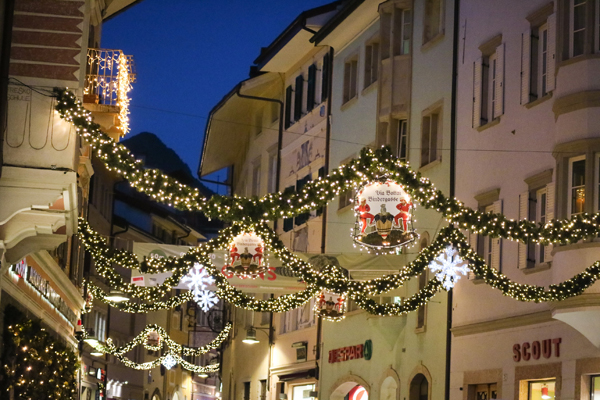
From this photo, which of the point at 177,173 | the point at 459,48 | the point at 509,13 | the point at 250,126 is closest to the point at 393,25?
the point at 459,48

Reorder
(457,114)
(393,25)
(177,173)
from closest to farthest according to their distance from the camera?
(457,114), (393,25), (177,173)

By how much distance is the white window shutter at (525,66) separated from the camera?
75.0 ft

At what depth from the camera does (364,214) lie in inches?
691

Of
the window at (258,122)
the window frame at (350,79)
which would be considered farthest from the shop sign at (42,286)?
the window at (258,122)

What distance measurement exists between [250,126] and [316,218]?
34.7 ft

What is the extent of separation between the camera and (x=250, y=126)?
4491 cm

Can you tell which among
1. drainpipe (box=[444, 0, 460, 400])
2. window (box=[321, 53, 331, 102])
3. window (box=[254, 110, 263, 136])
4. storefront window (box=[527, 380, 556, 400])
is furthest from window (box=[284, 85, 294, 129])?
storefront window (box=[527, 380, 556, 400])

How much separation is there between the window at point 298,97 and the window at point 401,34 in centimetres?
853

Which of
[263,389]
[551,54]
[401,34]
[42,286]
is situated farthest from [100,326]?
[551,54]

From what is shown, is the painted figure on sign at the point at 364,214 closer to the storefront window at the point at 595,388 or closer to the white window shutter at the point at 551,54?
the storefront window at the point at 595,388

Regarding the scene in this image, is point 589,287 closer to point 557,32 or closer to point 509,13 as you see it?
point 557,32

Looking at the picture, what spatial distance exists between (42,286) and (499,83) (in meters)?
10.7

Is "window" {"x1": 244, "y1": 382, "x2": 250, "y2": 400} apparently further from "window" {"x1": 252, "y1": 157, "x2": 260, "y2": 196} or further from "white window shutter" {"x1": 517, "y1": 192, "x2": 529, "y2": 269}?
"white window shutter" {"x1": 517, "y1": 192, "x2": 529, "y2": 269}

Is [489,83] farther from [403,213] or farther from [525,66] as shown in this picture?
[403,213]
